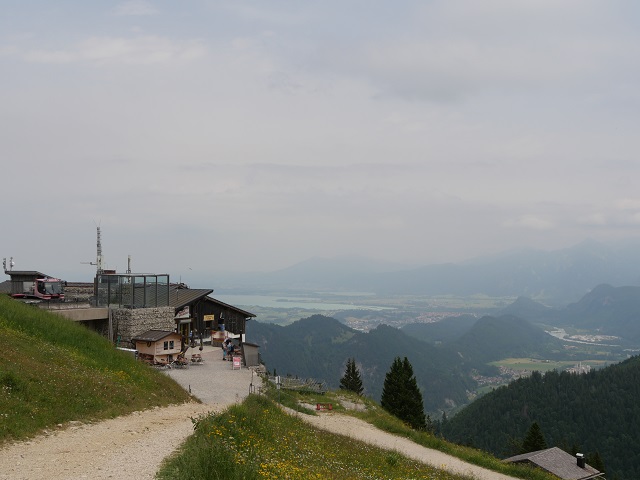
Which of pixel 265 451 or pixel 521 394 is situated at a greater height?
pixel 265 451

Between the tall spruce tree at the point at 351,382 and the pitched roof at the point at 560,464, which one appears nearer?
the pitched roof at the point at 560,464

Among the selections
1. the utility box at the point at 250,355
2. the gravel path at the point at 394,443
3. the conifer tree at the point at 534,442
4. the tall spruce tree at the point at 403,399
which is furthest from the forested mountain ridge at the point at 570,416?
the gravel path at the point at 394,443

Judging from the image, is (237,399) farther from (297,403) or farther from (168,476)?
(168,476)

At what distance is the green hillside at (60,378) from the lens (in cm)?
1833

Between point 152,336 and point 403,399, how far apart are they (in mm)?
26264

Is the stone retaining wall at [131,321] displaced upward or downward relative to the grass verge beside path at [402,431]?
upward

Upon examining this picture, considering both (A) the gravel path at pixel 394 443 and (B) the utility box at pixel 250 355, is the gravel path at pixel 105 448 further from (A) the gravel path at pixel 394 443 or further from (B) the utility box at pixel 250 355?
(B) the utility box at pixel 250 355

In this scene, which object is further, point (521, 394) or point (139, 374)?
point (521, 394)

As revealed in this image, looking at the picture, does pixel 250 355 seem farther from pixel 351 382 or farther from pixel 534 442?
pixel 534 442

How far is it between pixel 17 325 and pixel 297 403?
1679 cm

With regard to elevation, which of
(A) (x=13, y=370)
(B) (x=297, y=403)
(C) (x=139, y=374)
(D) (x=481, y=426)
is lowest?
(D) (x=481, y=426)

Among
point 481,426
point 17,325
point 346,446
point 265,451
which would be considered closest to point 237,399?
point 346,446

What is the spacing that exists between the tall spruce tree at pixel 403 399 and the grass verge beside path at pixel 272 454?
27926 mm

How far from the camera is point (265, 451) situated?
16.3 meters
